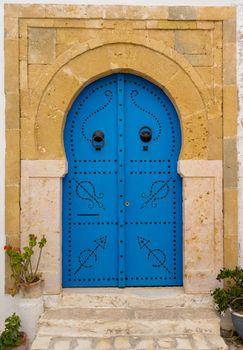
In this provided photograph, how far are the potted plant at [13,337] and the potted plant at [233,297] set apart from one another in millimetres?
1843

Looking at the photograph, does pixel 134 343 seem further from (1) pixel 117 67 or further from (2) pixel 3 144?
(1) pixel 117 67

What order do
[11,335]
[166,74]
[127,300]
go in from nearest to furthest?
[11,335] → [127,300] → [166,74]

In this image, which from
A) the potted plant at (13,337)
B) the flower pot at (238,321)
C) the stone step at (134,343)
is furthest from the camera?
the flower pot at (238,321)

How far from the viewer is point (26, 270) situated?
149 inches

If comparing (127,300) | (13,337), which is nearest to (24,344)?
(13,337)

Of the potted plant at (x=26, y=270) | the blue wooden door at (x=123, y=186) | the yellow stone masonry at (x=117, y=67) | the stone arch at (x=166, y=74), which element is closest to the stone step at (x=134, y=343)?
the potted plant at (x=26, y=270)

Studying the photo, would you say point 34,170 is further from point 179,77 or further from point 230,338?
point 230,338

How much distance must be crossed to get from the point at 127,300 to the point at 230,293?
3.33 ft

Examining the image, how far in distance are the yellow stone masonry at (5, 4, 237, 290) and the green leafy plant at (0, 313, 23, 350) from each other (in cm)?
80

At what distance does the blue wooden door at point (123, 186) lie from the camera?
4.16 m

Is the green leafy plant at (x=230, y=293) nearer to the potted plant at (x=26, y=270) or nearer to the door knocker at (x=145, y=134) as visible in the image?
the door knocker at (x=145, y=134)

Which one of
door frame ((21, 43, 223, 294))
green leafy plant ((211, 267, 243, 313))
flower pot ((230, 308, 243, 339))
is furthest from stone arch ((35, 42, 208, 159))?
flower pot ((230, 308, 243, 339))

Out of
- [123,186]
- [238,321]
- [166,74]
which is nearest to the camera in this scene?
[238,321]

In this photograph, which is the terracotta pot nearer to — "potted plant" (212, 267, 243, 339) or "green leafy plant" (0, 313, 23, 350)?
"green leafy plant" (0, 313, 23, 350)
